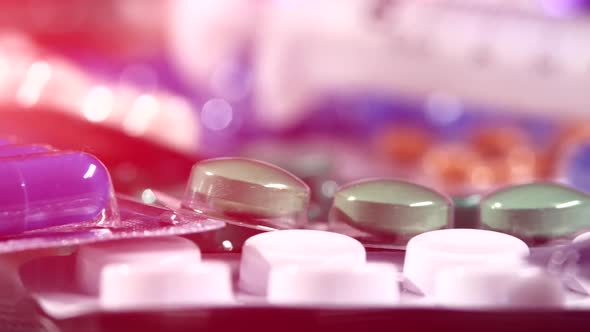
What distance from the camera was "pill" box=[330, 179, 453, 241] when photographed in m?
0.45

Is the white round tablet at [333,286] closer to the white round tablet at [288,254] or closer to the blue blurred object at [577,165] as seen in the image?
the white round tablet at [288,254]

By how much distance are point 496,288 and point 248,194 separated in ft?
0.45

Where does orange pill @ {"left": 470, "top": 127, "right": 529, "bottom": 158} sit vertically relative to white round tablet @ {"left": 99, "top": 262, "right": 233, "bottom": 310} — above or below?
below

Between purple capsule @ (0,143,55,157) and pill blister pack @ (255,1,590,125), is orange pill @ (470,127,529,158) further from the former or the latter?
purple capsule @ (0,143,55,157)

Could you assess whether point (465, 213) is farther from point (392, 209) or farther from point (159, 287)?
point (159, 287)

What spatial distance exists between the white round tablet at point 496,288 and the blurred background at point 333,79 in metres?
0.45

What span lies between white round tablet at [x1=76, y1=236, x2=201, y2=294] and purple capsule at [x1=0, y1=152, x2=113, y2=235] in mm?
23

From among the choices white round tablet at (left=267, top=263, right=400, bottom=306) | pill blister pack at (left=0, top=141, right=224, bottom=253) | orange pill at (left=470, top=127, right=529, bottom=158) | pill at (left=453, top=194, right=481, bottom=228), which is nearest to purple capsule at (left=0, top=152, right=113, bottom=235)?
pill blister pack at (left=0, top=141, right=224, bottom=253)

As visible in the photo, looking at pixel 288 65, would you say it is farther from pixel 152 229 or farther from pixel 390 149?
pixel 152 229

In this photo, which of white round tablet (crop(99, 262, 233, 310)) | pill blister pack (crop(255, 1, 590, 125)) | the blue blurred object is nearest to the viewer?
white round tablet (crop(99, 262, 233, 310))

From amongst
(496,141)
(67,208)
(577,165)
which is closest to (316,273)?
(67,208)

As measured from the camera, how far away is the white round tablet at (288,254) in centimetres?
39

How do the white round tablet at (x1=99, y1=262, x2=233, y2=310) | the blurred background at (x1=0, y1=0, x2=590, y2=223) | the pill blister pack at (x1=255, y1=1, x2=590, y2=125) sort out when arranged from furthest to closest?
the pill blister pack at (x1=255, y1=1, x2=590, y2=125), the blurred background at (x1=0, y1=0, x2=590, y2=223), the white round tablet at (x1=99, y1=262, x2=233, y2=310)

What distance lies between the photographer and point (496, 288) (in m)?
0.36
